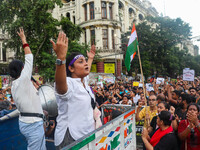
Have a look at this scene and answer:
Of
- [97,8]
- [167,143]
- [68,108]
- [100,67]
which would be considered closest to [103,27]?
[97,8]

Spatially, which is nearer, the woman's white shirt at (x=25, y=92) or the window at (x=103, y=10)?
the woman's white shirt at (x=25, y=92)

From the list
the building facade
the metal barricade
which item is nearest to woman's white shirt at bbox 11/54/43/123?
the metal barricade

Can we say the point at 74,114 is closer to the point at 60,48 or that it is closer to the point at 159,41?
the point at 60,48

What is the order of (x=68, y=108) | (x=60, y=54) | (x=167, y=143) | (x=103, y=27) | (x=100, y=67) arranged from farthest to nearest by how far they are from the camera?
(x=103, y=27) → (x=100, y=67) → (x=167, y=143) → (x=68, y=108) → (x=60, y=54)

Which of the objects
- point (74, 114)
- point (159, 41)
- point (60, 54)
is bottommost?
point (74, 114)

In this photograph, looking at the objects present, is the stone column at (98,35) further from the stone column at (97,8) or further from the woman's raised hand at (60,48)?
the woman's raised hand at (60,48)

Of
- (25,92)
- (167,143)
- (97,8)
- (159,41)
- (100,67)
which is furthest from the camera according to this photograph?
(159,41)

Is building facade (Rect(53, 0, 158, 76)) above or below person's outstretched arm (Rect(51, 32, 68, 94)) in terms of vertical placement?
above

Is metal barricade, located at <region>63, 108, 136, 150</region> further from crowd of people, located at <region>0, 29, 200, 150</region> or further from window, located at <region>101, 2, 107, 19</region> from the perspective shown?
window, located at <region>101, 2, 107, 19</region>

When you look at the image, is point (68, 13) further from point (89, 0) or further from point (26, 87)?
point (26, 87)

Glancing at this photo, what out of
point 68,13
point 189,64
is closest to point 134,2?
point 68,13

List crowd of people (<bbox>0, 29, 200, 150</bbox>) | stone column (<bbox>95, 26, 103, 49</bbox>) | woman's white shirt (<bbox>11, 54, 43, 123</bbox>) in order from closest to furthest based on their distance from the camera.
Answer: crowd of people (<bbox>0, 29, 200, 150</bbox>) → woman's white shirt (<bbox>11, 54, 43, 123</bbox>) → stone column (<bbox>95, 26, 103, 49</bbox>)

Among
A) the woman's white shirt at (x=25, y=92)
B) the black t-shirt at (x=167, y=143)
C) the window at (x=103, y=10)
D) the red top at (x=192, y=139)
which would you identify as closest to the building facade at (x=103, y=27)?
the window at (x=103, y=10)

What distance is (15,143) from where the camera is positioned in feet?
9.88
